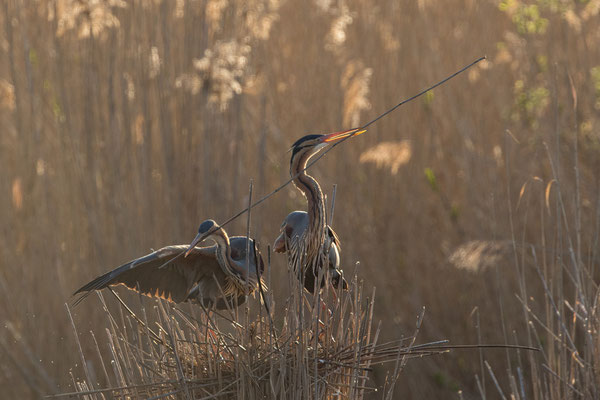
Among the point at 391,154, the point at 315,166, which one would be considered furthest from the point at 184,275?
the point at 315,166

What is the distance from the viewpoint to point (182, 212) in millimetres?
3688

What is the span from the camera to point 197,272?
2.35m

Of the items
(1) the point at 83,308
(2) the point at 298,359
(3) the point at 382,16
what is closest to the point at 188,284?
(2) the point at 298,359

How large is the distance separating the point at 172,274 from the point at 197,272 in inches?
2.9

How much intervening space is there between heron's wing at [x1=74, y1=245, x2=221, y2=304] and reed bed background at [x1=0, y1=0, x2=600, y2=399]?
738mm

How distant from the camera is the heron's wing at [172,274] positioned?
2.19 meters

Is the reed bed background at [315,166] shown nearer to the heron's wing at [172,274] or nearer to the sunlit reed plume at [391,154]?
the sunlit reed plume at [391,154]

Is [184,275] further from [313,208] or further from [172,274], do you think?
[313,208]

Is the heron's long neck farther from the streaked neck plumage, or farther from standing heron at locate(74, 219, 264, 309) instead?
standing heron at locate(74, 219, 264, 309)

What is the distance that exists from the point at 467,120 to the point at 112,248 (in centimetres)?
212

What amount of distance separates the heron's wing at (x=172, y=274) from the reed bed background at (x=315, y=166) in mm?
738

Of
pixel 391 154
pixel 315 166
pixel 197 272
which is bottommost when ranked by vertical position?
pixel 197 272

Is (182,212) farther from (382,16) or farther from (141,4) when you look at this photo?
(382,16)

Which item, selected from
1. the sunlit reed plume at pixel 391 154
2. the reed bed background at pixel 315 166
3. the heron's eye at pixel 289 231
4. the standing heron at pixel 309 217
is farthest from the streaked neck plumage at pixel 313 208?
the sunlit reed plume at pixel 391 154
